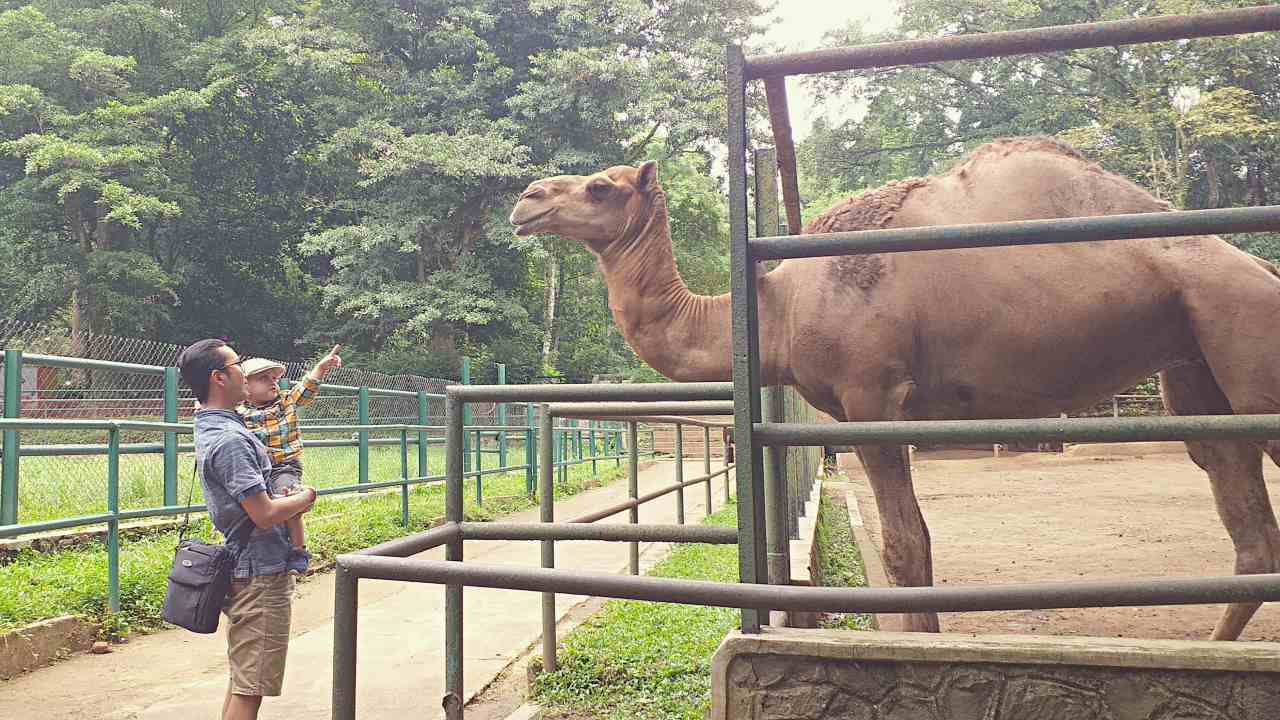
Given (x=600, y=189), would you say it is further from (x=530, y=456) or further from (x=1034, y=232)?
(x=530, y=456)

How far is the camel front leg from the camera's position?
9.75ft

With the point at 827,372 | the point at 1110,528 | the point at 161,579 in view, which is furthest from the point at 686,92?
the point at 827,372

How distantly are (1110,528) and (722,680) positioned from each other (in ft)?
23.9

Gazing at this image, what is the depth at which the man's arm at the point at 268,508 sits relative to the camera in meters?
3.12

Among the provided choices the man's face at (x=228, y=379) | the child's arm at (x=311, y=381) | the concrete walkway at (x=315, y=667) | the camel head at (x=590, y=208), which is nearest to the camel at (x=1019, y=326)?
the camel head at (x=590, y=208)

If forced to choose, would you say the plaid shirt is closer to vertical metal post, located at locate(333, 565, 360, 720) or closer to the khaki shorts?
the khaki shorts

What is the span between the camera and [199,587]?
309 cm

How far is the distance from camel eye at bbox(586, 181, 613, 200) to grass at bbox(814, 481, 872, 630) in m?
2.01

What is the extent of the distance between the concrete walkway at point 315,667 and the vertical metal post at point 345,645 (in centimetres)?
263

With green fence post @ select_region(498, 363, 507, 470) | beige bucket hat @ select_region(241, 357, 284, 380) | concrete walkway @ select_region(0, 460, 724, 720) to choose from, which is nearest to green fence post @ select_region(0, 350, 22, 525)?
concrete walkway @ select_region(0, 460, 724, 720)

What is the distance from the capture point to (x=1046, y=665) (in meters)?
1.78

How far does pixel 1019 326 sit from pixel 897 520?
2.41 ft

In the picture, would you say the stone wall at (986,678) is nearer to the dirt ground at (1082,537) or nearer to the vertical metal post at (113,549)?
the dirt ground at (1082,537)

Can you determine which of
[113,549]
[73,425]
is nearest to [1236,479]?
[113,549]
